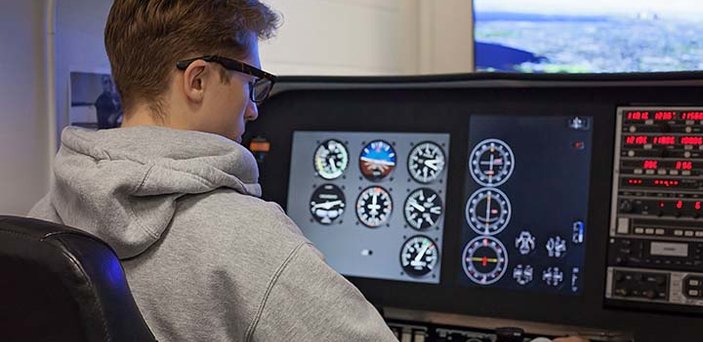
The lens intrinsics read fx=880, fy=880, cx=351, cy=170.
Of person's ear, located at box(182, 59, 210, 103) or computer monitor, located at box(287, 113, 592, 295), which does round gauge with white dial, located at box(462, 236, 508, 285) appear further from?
person's ear, located at box(182, 59, 210, 103)

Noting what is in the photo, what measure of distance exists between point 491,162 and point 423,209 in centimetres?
17

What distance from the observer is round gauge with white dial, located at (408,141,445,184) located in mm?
1839

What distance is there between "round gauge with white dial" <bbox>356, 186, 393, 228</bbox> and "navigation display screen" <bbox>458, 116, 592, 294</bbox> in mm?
169

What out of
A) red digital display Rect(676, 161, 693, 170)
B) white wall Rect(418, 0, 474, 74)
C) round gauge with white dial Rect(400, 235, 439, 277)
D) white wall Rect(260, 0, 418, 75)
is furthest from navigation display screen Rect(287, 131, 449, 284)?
white wall Rect(418, 0, 474, 74)

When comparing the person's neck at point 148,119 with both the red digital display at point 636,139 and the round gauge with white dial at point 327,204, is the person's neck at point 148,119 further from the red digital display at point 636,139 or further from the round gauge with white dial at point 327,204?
the red digital display at point 636,139

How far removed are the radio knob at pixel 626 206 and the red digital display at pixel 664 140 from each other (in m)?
0.12

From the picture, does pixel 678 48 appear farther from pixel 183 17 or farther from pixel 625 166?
pixel 183 17

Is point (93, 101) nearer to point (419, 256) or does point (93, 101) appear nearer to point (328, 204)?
point (328, 204)

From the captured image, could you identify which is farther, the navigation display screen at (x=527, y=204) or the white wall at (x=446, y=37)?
the white wall at (x=446, y=37)

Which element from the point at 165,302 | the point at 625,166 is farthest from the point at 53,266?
the point at 625,166

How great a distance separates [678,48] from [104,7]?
1.32 metres

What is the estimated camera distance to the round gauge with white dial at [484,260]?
1.76 meters

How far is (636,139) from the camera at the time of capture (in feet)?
5.54

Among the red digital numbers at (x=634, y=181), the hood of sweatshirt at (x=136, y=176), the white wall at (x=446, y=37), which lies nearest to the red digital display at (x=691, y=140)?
the red digital numbers at (x=634, y=181)
